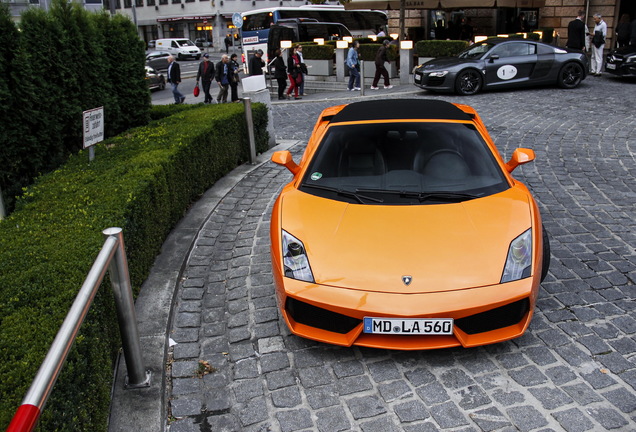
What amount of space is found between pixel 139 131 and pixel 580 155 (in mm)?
6640

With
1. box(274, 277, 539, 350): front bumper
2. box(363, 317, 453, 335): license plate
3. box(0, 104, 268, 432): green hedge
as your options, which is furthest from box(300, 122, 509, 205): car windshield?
box(0, 104, 268, 432): green hedge

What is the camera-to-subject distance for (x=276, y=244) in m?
4.40

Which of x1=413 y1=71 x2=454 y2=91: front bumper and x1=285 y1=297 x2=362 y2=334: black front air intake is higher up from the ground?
x1=413 y1=71 x2=454 y2=91: front bumper

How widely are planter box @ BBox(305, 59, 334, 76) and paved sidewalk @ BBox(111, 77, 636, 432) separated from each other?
1797 centimetres

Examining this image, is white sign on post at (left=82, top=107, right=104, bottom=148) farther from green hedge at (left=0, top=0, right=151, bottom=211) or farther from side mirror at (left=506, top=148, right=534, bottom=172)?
side mirror at (left=506, top=148, right=534, bottom=172)

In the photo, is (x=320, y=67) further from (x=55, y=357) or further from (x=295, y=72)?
(x=55, y=357)

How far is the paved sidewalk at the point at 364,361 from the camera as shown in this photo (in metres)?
3.49

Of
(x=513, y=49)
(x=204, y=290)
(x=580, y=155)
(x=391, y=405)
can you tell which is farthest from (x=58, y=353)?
(x=513, y=49)

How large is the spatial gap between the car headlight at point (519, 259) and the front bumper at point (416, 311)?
0.05 m

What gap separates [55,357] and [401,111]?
4.03 meters

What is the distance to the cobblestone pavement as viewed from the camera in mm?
3488

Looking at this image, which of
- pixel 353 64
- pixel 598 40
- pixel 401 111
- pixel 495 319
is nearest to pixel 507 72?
pixel 598 40

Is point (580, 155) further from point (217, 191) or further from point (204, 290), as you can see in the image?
point (204, 290)

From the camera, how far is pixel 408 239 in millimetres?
4184
